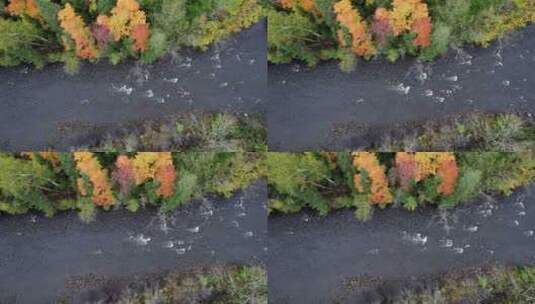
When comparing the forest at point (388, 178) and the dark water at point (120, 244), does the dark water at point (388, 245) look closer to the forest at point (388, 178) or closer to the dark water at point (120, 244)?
the forest at point (388, 178)

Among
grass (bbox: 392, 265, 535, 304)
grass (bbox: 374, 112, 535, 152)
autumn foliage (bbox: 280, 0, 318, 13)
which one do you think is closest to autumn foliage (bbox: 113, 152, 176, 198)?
autumn foliage (bbox: 280, 0, 318, 13)

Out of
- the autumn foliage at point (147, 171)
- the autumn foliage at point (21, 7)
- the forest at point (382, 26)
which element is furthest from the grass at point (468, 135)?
the autumn foliage at point (21, 7)

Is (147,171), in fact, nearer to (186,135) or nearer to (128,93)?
(186,135)

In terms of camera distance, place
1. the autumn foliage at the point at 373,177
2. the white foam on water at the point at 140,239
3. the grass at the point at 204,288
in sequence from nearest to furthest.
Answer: the autumn foliage at the point at 373,177 < the grass at the point at 204,288 < the white foam on water at the point at 140,239

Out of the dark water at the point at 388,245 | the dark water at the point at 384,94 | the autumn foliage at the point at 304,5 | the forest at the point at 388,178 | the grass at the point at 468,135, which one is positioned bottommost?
the dark water at the point at 388,245

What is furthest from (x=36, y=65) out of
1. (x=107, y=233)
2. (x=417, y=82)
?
(x=417, y=82)

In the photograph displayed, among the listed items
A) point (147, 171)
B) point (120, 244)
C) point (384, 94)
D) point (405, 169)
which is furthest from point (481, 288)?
point (120, 244)

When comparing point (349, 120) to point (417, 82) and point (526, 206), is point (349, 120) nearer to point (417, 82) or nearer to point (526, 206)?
point (417, 82)
